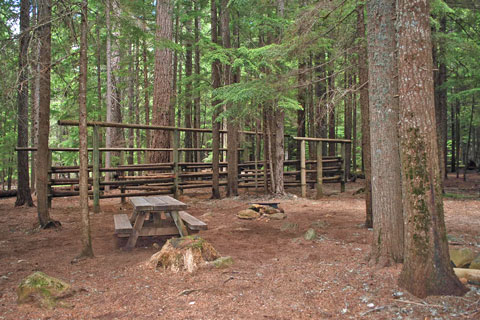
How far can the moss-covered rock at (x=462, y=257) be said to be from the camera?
3957mm

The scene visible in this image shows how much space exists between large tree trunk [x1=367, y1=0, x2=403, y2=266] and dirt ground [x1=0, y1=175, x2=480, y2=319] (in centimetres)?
30

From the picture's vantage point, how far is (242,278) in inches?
156

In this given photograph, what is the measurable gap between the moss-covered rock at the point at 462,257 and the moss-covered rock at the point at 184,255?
299cm

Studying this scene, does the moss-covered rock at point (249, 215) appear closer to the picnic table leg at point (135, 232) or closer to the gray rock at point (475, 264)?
the picnic table leg at point (135, 232)

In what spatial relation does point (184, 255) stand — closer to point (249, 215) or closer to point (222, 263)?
point (222, 263)

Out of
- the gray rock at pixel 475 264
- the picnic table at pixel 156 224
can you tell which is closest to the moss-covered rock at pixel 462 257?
the gray rock at pixel 475 264

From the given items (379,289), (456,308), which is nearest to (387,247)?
(379,289)

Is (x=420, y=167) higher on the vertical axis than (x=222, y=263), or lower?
higher

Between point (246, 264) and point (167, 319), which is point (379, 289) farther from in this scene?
point (167, 319)

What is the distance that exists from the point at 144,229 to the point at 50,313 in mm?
2555

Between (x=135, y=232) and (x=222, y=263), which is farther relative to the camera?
(x=135, y=232)

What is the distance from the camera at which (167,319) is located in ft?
9.72

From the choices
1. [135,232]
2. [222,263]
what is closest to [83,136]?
[135,232]

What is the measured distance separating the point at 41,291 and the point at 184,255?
163 cm
